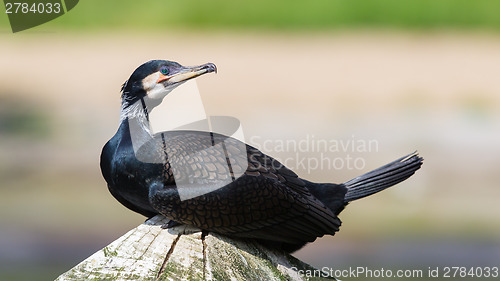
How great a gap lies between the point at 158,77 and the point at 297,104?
707 cm

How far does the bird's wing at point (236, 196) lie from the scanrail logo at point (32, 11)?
7.58 m

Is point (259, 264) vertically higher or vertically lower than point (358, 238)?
lower

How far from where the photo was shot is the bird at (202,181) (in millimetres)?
4688

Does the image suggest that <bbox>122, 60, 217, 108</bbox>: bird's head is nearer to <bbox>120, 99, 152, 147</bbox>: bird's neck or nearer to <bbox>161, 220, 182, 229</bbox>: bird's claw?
<bbox>120, 99, 152, 147</bbox>: bird's neck

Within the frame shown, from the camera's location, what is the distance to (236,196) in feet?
15.8

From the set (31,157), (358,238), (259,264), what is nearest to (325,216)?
(259,264)

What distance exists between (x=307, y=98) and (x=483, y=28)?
12.7 ft

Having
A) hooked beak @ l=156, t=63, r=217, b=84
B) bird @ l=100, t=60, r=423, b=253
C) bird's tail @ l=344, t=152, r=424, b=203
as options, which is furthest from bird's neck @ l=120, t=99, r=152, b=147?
bird's tail @ l=344, t=152, r=424, b=203

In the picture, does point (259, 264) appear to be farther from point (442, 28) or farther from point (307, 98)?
point (442, 28)

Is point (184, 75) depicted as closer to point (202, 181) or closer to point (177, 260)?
point (202, 181)

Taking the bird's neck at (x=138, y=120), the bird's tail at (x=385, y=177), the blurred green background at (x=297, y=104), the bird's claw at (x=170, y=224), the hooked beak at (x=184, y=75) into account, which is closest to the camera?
the bird's claw at (x=170, y=224)

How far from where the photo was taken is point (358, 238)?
31.0 ft

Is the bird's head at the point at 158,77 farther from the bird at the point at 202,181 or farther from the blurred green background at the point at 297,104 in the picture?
the blurred green background at the point at 297,104

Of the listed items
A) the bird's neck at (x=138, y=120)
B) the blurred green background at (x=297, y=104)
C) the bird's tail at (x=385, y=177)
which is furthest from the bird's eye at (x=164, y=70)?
the blurred green background at (x=297, y=104)
